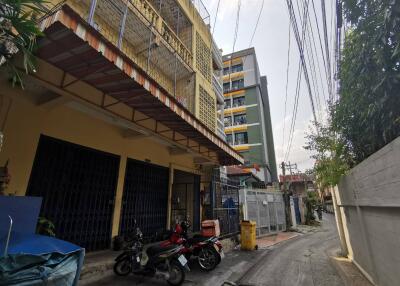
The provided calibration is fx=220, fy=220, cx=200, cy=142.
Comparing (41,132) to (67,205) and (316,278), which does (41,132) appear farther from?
(316,278)

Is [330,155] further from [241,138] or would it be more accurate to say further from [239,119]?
[239,119]

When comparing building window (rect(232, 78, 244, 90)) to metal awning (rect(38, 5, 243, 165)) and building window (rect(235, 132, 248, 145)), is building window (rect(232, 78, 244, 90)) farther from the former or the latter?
metal awning (rect(38, 5, 243, 165))

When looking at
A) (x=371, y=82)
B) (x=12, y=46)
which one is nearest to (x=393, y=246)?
(x=371, y=82)

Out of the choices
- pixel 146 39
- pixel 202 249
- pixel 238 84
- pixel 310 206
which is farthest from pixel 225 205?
pixel 238 84

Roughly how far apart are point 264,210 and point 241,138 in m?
18.4

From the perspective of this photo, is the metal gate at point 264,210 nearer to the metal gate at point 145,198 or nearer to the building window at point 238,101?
the metal gate at point 145,198

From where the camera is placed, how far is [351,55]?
Result: 3453 mm

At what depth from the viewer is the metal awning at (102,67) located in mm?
2824

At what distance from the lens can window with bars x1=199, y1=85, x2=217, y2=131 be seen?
1024cm

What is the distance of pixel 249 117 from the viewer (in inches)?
1190

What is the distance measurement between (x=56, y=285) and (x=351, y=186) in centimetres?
572

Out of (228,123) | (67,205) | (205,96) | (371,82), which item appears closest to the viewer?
(371,82)

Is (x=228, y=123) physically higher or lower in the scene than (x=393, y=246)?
higher

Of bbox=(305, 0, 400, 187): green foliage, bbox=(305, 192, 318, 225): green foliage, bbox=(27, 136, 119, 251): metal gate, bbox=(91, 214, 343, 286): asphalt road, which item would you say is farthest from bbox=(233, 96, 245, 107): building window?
bbox=(305, 0, 400, 187): green foliage
